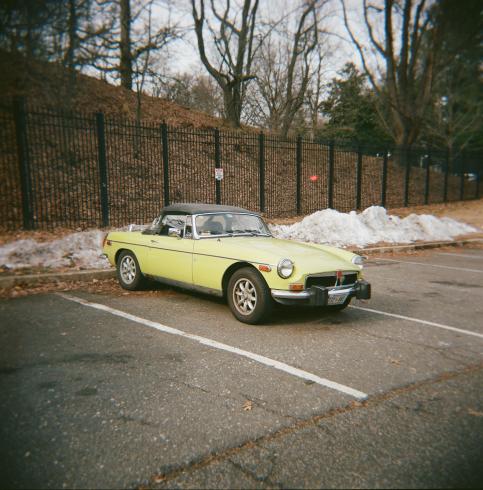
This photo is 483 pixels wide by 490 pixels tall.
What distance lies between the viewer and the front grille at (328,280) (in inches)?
195

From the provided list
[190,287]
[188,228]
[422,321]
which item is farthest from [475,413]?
[188,228]

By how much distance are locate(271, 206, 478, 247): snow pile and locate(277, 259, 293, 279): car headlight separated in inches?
277

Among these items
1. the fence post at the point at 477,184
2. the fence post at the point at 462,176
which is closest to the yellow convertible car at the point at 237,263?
the fence post at the point at 462,176

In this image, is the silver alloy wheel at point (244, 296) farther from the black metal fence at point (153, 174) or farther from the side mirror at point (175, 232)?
the black metal fence at point (153, 174)

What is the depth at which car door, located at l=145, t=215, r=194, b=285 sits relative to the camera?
5.82m

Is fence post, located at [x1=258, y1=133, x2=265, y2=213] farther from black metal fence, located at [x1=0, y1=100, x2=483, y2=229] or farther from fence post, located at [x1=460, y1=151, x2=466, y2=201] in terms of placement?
fence post, located at [x1=460, y1=151, x2=466, y2=201]

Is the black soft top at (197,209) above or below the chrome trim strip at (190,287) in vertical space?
above

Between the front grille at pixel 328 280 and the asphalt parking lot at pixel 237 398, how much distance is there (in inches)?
20.5

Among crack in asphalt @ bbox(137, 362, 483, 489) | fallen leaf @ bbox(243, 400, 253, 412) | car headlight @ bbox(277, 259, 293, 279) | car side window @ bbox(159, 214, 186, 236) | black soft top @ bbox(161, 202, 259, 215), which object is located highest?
black soft top @ bbox(161, 202, 259, 215)

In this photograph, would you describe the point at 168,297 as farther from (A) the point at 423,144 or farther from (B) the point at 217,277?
(A) the point at 423,144

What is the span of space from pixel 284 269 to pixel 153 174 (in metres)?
12.0

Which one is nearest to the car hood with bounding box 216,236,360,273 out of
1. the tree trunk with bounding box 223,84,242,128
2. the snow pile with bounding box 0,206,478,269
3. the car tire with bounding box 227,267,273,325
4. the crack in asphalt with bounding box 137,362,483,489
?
the car tire with bounding box 227,267,273,325

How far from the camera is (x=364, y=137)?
115 feet

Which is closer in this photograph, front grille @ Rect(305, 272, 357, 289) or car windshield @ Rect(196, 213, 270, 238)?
front grille @ Rect(305, 272, 357, 289)
